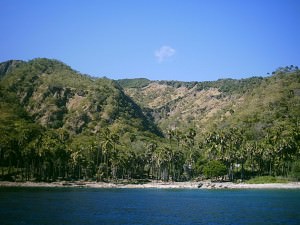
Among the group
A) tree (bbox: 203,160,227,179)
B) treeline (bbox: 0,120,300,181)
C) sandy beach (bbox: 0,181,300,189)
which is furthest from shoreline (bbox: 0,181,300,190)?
tree (bbox: 203,160,227,179)

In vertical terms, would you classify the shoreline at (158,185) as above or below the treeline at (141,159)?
below

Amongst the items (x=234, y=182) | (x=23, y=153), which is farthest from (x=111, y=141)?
(x=234, y=182)

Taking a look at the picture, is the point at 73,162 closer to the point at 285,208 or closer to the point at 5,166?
the point at 5,166

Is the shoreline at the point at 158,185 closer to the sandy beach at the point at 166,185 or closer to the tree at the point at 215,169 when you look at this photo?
the sandy beach at the point at 166,185

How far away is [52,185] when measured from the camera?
117 m

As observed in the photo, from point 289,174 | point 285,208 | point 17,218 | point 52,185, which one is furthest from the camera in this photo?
point 289,174

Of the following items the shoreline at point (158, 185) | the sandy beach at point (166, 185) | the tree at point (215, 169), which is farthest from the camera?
the tree at point (215, 169)

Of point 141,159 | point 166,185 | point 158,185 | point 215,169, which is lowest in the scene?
point 158,185

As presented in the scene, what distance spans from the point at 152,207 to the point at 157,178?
8983 cm

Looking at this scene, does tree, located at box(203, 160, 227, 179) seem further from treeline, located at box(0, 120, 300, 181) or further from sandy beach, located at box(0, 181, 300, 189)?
sandy beach, located at box(0, 181, 300, 189)

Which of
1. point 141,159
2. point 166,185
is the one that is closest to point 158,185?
point 166,185

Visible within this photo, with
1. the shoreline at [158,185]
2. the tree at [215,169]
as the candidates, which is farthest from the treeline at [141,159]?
the shoreline at [158,185]

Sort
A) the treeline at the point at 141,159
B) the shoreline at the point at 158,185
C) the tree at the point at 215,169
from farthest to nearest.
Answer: the tree at the point at 215,169, the treeline at the point at 141,159, the shoreline at the point at 158,185

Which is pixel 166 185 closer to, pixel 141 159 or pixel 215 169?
pixel 215 169
